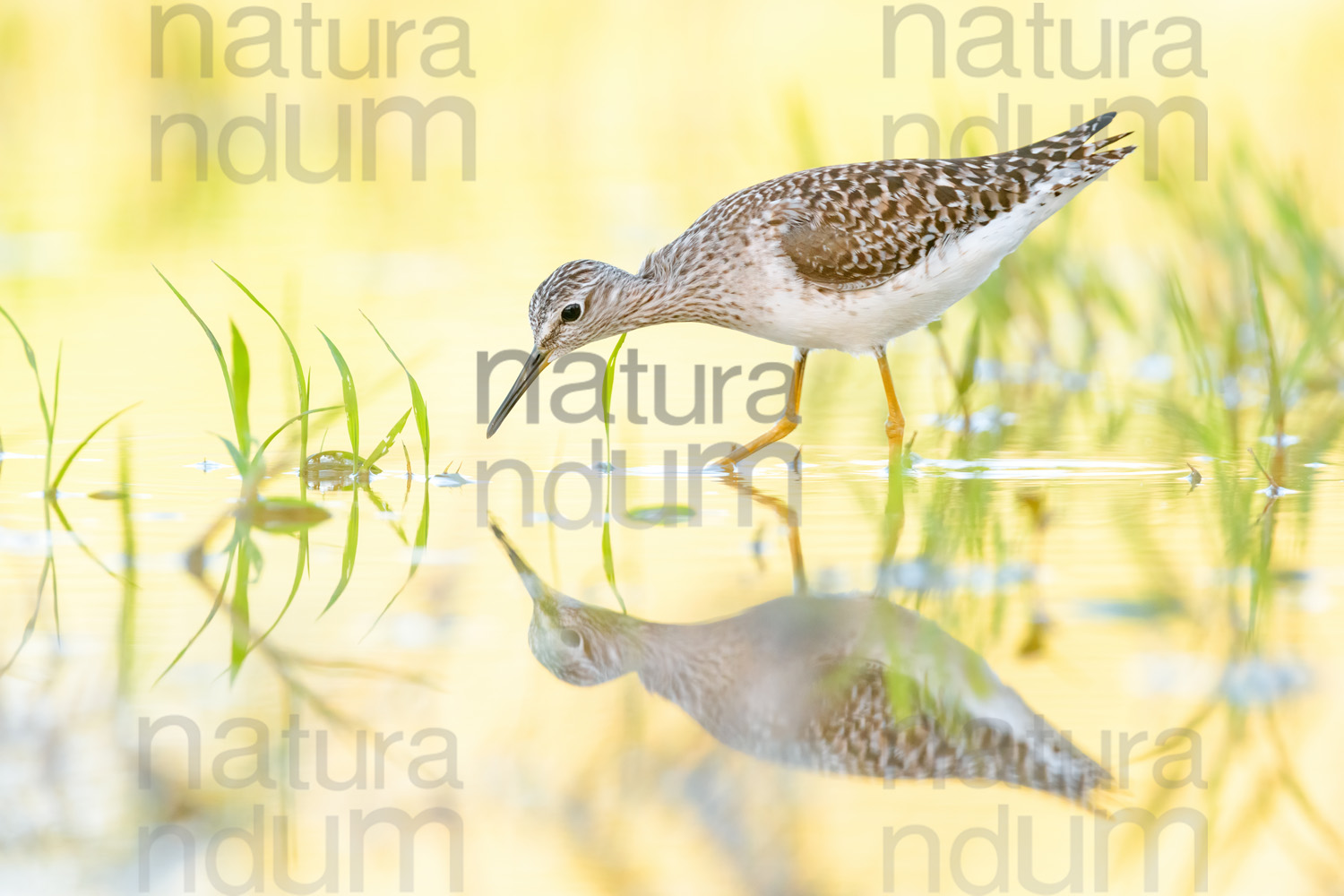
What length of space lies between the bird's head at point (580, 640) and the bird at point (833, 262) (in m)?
2.51

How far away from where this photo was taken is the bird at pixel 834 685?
368cm

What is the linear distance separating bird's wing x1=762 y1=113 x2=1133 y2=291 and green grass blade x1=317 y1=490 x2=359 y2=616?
2.52 metres

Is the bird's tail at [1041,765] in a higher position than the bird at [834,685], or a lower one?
lower

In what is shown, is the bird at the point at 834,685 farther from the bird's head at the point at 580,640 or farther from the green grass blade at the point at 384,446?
the green grass blade at the point at 384,446

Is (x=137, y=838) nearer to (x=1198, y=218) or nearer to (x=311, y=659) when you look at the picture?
(x=311, y=659)

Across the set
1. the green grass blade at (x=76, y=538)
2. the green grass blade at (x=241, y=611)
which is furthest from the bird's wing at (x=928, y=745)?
the green grass blade at (x=76, y=538)

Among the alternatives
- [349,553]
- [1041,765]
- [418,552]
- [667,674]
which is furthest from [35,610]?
[1041,765]

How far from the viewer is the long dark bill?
24.4ft

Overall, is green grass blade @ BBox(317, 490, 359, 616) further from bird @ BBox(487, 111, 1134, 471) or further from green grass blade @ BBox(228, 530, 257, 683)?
bird @ BBox(487, 111, 1134, 471)

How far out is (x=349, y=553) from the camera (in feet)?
17.9

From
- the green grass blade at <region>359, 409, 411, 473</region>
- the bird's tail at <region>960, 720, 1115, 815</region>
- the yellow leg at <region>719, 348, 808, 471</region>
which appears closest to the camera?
the bird's tail at <region>960, 720, 1115, 815</region>

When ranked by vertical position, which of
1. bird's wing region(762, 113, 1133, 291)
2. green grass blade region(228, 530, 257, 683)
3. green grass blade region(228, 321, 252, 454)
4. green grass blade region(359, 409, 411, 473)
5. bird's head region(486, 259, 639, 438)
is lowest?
green grass blade region(228, 530, 257, 683)

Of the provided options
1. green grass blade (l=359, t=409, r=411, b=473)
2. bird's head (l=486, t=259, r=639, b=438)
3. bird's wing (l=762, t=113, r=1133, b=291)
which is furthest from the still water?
bird's wing (l=762, t=113, r=1133, b=291)

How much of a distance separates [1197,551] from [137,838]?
3.49 metres
